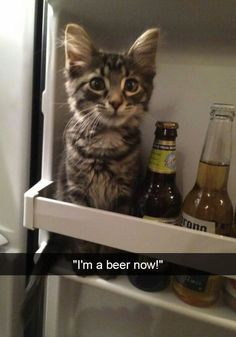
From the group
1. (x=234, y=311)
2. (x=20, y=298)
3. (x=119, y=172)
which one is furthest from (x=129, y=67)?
(x=20, y=298)

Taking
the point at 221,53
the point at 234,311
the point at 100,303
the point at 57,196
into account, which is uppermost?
the point at 221,53

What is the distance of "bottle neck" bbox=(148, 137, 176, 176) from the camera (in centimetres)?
42

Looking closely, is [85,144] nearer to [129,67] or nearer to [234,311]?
[129,67]

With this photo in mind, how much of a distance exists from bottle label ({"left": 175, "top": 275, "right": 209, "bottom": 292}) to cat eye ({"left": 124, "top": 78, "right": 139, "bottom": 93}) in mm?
300

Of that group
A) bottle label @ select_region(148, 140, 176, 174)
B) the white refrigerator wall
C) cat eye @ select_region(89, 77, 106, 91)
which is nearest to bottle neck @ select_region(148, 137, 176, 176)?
bottle label @ select_region(148, 140, 176, 174)

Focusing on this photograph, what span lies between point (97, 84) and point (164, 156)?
150 mm

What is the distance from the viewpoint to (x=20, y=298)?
61cm

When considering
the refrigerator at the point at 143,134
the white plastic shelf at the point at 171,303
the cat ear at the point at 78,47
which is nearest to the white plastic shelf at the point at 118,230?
the refrigerator at the point at 143,134

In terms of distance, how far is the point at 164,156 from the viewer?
1.40ft

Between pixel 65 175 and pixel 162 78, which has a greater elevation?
pixel 162 78

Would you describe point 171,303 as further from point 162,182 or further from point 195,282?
point 162,182

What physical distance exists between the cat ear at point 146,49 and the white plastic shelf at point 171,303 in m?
0.36

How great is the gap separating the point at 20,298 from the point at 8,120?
39 cm

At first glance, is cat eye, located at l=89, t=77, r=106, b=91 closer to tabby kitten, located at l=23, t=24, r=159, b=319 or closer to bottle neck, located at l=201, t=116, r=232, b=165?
tabby kitten, located at l=23, t=24, r=159, b=319
